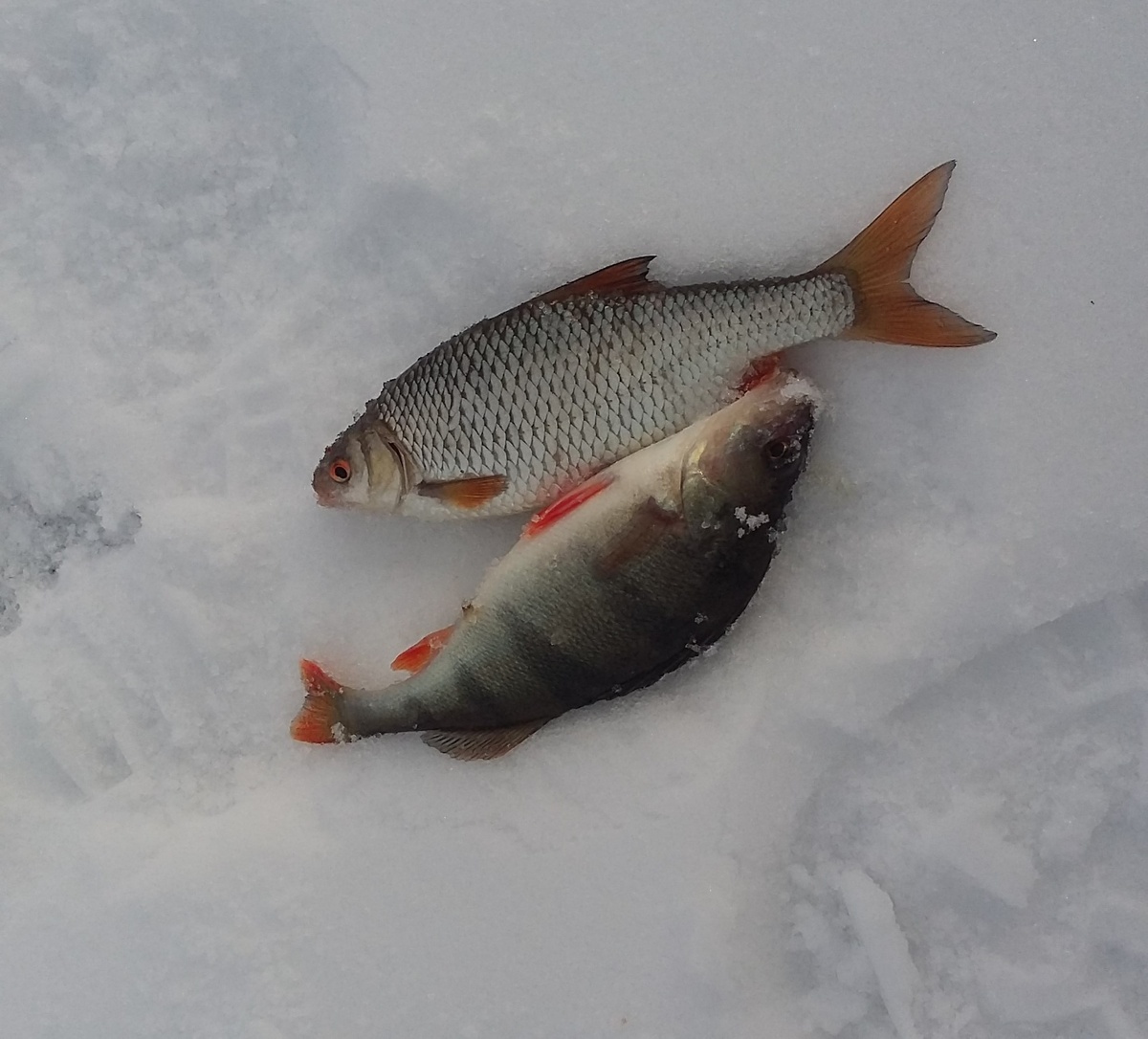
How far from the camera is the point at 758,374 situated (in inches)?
64.0

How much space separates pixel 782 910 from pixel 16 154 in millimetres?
1954

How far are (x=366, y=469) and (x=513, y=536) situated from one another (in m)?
0.30

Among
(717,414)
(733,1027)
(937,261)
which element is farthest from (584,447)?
(733,1027)

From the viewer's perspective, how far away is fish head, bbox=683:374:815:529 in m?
1.55

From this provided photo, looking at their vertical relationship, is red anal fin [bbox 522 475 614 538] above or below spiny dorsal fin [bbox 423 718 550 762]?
above

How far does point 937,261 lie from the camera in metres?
1.66

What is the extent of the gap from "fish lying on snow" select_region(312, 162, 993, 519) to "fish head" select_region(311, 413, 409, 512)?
36mm

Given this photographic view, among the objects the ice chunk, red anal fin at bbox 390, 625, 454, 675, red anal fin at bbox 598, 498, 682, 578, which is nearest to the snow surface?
the ice chunk

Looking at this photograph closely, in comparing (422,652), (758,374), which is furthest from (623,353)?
(422,652)

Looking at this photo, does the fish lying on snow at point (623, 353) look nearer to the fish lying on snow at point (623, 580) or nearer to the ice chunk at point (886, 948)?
the fish lying on snow at point (623, 580)

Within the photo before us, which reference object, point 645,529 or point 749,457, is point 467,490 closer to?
point 645,529

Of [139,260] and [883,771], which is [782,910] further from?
[139,260]

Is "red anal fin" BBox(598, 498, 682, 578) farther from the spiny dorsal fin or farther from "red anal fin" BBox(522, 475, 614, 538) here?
the spiny dorsal fin

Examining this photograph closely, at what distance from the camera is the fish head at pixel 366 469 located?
5.45 feet
